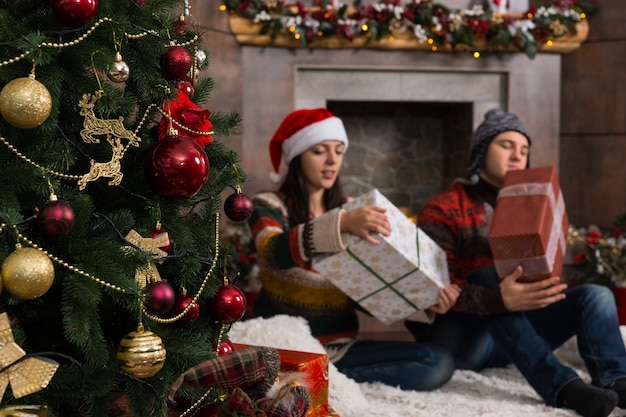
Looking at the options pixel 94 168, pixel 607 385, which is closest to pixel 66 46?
pixel 94 168

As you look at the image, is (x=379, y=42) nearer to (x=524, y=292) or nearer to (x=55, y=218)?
(x=524, y=292)

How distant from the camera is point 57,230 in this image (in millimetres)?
1126

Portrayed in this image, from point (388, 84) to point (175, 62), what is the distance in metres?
3.06

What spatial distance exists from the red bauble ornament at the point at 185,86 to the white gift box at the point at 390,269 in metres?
0.79

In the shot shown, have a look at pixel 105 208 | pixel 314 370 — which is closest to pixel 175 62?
pixel 105 208

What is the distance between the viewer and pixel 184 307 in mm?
1348

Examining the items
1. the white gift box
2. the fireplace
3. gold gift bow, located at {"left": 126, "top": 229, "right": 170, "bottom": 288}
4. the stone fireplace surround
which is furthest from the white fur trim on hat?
the fireplace

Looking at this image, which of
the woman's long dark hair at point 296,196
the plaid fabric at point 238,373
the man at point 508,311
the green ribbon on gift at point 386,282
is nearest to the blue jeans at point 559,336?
the man at point 508,311

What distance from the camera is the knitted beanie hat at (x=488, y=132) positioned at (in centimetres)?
256

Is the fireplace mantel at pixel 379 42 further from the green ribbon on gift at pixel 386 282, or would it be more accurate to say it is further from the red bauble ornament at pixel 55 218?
the red bauble ornament at pixel 55 218

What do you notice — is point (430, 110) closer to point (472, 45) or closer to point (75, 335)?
point (472, 45)

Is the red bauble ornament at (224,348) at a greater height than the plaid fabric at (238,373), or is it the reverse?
the plaid fabric at (238,373)

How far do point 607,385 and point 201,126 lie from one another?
145cm

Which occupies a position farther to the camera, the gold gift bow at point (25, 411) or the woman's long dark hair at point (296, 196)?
the woman's long dark hair at point (296, 196)
